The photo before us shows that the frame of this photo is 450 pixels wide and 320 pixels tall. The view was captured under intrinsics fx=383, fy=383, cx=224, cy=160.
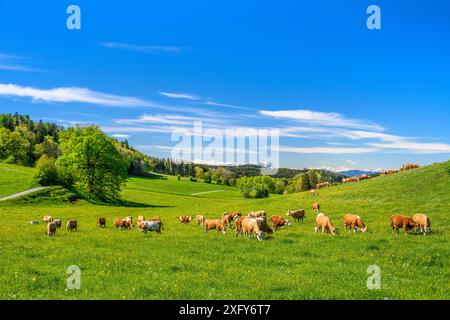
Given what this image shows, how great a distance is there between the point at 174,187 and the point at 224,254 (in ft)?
450

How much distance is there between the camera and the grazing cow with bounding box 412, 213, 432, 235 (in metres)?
26.0

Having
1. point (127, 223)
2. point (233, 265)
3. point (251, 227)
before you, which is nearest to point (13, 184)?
point (127, 223)

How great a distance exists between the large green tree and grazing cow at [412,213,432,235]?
200ft

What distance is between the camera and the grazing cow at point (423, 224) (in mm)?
26000

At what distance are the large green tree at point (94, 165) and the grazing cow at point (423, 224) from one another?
200 feet

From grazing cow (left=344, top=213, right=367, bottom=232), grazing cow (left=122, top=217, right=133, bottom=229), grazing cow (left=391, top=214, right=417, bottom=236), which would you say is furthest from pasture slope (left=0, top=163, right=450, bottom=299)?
grazing cow (left=122, top=217, right=133, bottom=229)

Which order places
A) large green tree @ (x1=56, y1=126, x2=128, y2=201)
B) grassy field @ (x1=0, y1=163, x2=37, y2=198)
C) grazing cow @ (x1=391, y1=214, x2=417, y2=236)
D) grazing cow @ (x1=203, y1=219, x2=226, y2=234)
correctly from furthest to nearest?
large green tree @ (x1=56, y1=126, x2=128, y2=201), grassy field @ (x1=0, y1=163, x2=37, y2=198), grazing cow @ (x1=203, y1=219, x2=226, y2=234), grazing cow @ (x1=391, y1=214, x2=417, y2=236)

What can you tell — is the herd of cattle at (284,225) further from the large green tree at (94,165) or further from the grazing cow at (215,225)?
the large green tree at (94,165)

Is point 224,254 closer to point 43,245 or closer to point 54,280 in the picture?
point 54,280

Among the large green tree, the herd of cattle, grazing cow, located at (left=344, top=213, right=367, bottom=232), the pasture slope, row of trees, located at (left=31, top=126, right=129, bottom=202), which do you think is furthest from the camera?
the large green tree

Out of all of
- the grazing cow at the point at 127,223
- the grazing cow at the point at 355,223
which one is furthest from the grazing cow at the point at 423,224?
the grazing cow at the point at 127,223

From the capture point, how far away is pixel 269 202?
56.7m

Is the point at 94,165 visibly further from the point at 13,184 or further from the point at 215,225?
the point at 215,225

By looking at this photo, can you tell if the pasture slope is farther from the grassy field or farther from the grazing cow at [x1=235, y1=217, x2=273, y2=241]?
the grassy field
